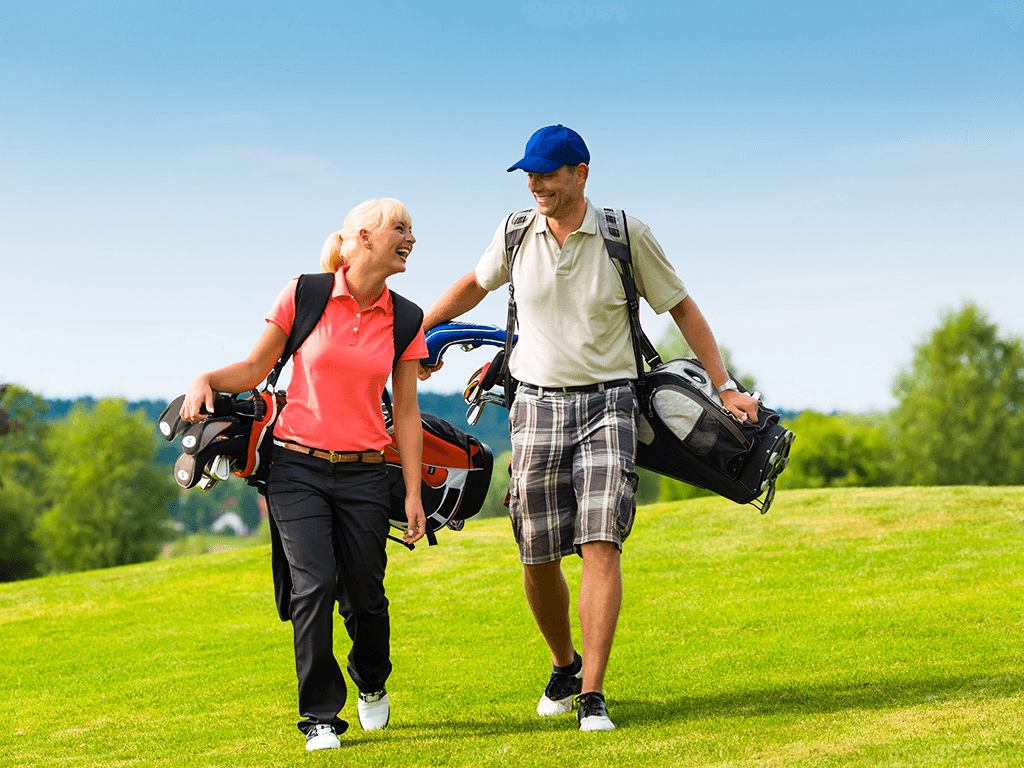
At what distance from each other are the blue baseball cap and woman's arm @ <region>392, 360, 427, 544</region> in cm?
109

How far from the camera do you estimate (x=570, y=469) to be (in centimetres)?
492

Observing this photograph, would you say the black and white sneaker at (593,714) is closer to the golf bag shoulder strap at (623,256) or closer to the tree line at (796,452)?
the golf bag shoulder strap at (623,256)

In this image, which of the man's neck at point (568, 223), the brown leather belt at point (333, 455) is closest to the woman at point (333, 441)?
the brown leather belt at point (333, 455)

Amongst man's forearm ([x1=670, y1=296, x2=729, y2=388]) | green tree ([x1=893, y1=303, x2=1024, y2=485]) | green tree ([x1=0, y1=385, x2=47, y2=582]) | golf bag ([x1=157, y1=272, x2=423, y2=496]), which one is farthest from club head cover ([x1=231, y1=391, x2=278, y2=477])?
green tree ([x1=893, y1=303, x2=1024, y2=485])

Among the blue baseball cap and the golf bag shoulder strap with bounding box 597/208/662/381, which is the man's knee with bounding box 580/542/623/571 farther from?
the blue baseball cap

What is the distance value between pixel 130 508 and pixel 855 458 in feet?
114

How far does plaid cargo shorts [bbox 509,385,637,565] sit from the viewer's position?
187 inches

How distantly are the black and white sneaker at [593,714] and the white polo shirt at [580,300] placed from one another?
1.44m

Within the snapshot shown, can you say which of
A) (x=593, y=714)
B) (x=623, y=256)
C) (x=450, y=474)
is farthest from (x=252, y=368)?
→ (x=593, y=714)

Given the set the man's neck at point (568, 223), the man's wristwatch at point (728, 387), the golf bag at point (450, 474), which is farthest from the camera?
the golf bag at point (450, 474)

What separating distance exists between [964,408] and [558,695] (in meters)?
47.9

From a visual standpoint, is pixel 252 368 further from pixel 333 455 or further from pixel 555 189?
pixel 555 189

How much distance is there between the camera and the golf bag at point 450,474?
5.42m

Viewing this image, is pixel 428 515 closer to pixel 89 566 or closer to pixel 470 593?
pixel 470 593
